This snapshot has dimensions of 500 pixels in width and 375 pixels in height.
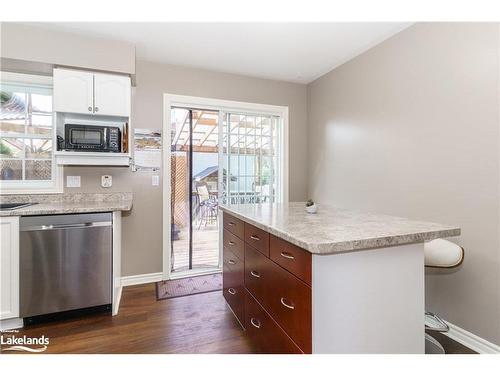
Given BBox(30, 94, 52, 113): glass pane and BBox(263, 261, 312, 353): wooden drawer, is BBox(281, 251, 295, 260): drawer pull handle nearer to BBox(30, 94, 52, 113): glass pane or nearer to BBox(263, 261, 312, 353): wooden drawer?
BBox(263, 261, 312, 353): wooden drawer

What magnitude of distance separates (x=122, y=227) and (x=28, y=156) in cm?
120

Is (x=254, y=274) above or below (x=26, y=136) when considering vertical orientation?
below

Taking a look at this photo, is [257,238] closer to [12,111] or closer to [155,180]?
[155,180]

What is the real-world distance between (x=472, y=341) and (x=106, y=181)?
3.59m

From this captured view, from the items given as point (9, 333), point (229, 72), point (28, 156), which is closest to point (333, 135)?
point (229, 72)

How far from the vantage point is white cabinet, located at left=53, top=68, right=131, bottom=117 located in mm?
2373

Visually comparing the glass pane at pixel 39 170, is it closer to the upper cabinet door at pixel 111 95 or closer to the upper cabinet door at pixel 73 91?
the upper cabinet door at pixel 73 91

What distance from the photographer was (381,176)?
263 centimetres

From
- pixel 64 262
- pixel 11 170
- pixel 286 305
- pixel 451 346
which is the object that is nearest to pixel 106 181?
pixel 11 170

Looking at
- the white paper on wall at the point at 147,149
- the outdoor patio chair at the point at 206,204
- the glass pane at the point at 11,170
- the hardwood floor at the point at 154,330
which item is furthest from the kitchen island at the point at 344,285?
the outdoor patio chair at the point at 206,204

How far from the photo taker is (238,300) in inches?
78.0

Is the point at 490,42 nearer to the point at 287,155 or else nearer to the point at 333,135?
the point at 333,135

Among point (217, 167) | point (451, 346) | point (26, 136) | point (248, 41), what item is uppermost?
point (248, 41)
